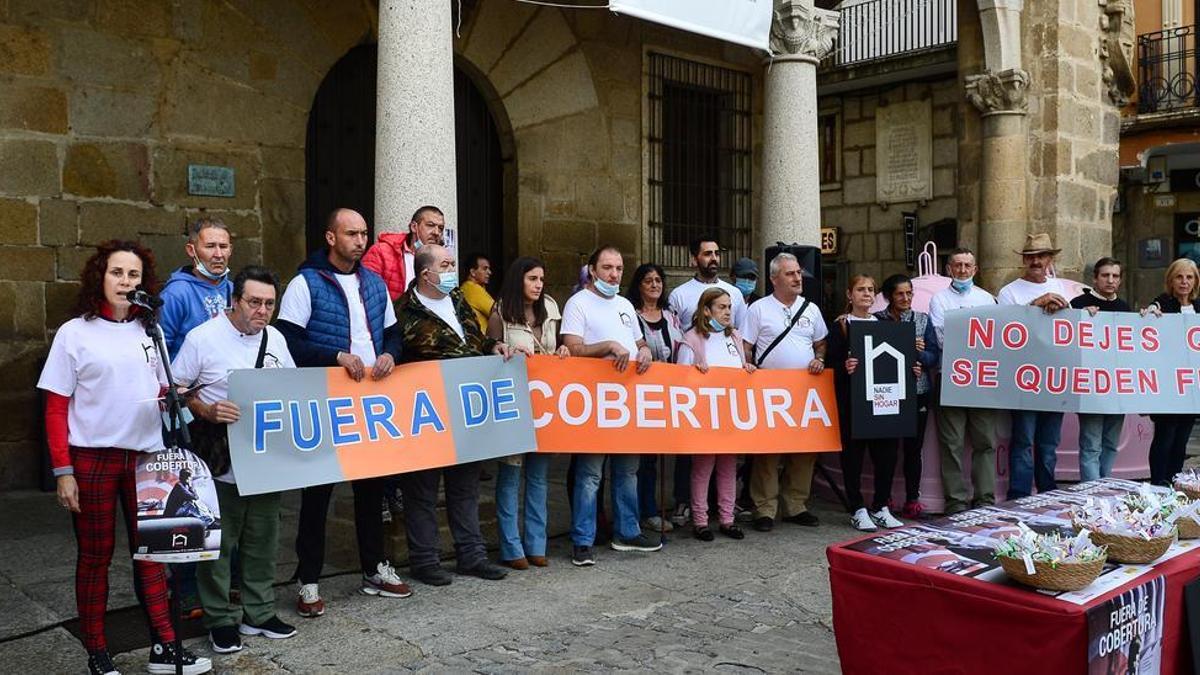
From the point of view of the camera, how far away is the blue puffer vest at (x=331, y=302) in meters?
5.22

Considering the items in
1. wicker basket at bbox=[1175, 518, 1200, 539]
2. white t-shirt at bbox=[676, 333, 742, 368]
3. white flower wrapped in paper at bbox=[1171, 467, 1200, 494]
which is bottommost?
wicker basket at bbox=[1175, 518, 1200, 539]

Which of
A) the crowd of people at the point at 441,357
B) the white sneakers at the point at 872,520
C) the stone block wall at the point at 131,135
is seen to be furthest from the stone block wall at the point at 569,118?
the white sneakers at the point at 872,520

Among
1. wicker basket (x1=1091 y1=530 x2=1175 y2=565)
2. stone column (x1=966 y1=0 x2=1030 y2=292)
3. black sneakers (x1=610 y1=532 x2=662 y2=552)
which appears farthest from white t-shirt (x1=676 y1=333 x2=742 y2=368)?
stone column (x1=966 y1=0 x2=1030 y2=292)

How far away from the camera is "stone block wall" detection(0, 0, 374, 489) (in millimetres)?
8211

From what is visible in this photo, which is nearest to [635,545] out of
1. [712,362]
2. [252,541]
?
[712,362]

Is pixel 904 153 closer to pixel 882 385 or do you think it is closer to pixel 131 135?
pixel 882 385

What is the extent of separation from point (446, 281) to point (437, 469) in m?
1.04

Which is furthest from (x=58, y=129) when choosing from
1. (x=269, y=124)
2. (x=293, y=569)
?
(x=293, y=569)

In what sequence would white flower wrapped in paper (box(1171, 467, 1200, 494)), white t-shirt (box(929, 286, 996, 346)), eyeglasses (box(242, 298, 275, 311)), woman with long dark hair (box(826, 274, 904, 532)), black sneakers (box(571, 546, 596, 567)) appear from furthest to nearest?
1. white t-shirt (box(929, 286, 996, 346))
2. woman with long dark hair (box(826, 274, 904, 532))
3. black sneakers (box(571, 546, 596, 567))
4. eyeglasses (box(242, 298, 275, 311))
5. white flower wrapped in paper (box(1171, 467, 1200, 494))

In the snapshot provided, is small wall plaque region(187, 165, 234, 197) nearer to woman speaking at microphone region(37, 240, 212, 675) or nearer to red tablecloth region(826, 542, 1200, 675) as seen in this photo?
woman speaking at microphone region(37, 240, 212, 675)

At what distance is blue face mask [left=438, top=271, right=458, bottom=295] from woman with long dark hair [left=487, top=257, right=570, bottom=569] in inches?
18.8

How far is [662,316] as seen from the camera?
24.2 ft

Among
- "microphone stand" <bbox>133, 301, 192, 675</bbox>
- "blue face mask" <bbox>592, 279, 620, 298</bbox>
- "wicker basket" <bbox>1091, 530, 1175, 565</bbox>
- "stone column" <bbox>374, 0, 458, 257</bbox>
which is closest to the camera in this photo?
"wicker basket" <bbox>1091, 530, 1175, 565</bbox>

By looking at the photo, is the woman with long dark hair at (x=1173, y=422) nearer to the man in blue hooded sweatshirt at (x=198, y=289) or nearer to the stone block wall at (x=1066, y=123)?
the stone block wall at (x=1066, y=123)
